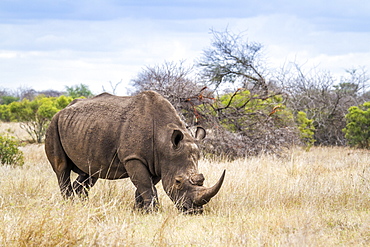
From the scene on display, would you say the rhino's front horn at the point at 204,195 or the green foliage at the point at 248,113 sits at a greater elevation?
the rhino's front horn at the point at 204,195

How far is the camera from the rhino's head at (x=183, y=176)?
6.00m

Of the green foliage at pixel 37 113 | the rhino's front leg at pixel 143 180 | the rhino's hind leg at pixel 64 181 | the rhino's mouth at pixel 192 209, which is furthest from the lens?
the green foliage at pixel 37 113

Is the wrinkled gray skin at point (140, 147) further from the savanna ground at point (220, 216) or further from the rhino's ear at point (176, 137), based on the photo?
the savanna ground at point (220, 216)

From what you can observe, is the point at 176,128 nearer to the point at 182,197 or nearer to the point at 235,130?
the point at 182,197

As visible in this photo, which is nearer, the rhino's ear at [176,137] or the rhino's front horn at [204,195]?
the rhino's front horn at [204,195]

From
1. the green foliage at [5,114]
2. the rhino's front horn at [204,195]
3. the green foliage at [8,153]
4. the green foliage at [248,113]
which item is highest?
the rhino's front horn at [204,195]

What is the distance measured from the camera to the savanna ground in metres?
4.37

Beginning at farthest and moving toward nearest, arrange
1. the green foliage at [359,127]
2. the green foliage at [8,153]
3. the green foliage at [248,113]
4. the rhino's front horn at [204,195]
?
the green foliage at [359,127] < the green foliage at [248,113] < the green foliage at [8,153] < the rhino's front horn at [204,195]

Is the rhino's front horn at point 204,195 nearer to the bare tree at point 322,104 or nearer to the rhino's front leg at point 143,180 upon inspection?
the rhino's front leg at point 143,180

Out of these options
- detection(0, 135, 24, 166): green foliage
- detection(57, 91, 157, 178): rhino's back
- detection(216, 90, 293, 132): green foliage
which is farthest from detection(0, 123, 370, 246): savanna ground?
detection(216, 90, 293, 132): green foliage

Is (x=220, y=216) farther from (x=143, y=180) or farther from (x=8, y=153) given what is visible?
(x=8, y=153)

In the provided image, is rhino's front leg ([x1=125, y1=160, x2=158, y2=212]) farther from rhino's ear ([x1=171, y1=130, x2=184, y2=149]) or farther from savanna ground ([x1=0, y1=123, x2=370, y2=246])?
rhino's ear ([x1=171, y1=130, x2=184, y2=149])

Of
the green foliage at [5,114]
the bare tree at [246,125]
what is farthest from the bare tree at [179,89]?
the green foliage at [5,114]

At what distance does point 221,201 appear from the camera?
22.4ft
